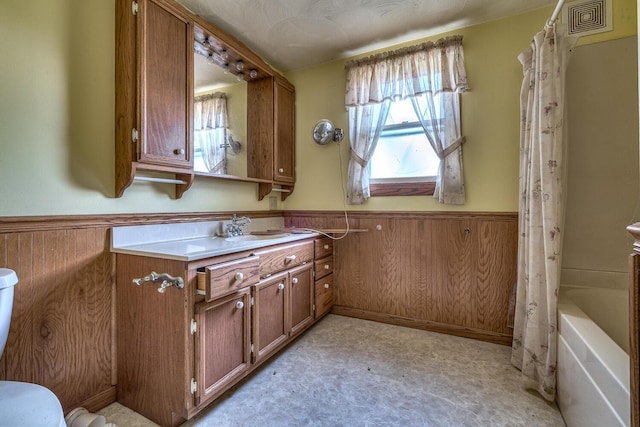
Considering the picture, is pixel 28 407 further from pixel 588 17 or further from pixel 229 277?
pixel 588 17

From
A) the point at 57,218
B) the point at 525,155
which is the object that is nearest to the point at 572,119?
the point at 525,155

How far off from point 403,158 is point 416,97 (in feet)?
1.62

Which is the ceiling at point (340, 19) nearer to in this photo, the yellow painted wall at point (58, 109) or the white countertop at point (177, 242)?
the yellow painted wall at point (58, 109)

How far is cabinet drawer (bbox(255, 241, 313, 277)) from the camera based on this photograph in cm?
175

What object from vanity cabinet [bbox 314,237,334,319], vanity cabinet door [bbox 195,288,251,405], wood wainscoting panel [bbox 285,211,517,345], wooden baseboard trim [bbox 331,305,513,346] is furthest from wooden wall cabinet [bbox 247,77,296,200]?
wooden baseboard trim [bbox 331,305,513,346]

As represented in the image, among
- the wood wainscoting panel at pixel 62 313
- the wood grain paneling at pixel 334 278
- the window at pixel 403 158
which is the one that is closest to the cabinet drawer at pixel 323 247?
the wood grain paneling at pixel 334 278

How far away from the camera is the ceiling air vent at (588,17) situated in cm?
180

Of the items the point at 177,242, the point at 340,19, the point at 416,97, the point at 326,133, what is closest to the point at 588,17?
the point at 416,97

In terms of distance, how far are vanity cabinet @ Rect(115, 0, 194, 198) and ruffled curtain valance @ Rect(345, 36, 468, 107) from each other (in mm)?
1393

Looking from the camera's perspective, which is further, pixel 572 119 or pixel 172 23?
pixel 572 119

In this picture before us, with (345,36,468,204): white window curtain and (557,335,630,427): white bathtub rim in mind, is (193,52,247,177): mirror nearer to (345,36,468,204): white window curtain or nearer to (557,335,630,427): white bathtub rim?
(345,36,468,204): white window curtain

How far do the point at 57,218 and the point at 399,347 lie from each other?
7.17 feet

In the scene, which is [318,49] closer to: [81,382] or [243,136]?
[243,136]

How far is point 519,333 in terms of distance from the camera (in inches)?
70.7
